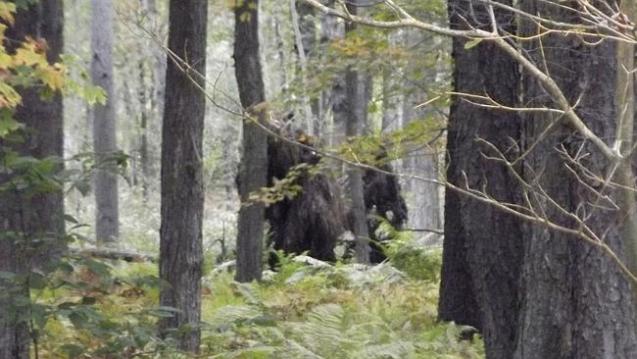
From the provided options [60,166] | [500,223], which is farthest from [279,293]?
[60,166]

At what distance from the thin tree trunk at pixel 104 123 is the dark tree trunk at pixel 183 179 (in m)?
11.3

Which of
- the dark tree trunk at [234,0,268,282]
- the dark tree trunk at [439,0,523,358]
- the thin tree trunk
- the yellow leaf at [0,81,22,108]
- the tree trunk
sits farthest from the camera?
the thin tree trunk

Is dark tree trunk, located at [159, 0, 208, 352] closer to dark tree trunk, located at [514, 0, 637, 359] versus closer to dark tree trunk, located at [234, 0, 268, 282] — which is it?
dark tree trunk, located at [514, 0, 637, 359]

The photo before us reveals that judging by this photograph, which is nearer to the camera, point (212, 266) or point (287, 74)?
point (212, 266)

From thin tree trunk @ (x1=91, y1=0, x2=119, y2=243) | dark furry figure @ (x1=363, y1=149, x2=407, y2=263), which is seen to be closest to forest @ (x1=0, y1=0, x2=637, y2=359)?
dark furry figure @ (x1=363, y1=149, x2=407, y2=263)

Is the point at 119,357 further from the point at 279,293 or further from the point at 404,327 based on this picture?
the point at 279,293

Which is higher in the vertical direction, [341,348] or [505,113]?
[505,113]

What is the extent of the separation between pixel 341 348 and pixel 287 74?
20.0 m

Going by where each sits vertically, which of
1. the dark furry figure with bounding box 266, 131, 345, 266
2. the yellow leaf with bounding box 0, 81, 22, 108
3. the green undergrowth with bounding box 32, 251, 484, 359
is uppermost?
the yellow leaf with bounding box 0, 81, 22, 108

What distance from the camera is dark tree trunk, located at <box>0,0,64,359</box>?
552 cm

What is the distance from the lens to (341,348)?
25.0 ft

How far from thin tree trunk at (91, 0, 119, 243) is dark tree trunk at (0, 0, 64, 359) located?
921 cm

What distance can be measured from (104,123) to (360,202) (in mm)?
7877

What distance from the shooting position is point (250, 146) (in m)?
11.4
